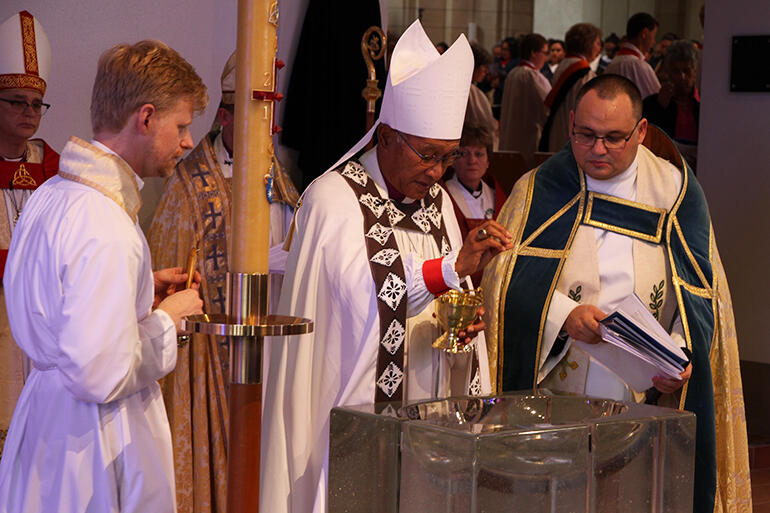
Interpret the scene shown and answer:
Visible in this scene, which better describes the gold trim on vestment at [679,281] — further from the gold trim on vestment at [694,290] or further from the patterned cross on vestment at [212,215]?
the patterned cross on vestment at [212,215]

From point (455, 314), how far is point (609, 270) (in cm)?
94

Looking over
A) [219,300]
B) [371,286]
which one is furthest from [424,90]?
[219,300]

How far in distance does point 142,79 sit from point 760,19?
5019mm

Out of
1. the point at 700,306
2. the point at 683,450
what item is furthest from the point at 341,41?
the point at 683,450

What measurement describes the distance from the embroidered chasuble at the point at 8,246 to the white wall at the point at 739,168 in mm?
4183

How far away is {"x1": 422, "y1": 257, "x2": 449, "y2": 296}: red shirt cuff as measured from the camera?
304 centimetres

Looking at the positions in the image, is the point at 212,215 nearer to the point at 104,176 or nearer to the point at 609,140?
the point at 609,140

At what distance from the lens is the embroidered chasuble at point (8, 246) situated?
4.04m

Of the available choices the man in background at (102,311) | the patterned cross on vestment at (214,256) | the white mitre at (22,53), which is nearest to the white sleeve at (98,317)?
the man in background at (102,311)

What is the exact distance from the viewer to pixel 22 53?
4074mm

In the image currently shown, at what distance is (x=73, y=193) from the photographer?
7.80 feet

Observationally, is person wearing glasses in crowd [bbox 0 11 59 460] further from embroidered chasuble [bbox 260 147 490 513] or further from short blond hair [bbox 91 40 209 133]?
short blond hair [bbox 91 40 209 133]

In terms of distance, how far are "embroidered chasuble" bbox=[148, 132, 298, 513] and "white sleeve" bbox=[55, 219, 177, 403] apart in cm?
209

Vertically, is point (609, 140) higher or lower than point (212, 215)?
higher
